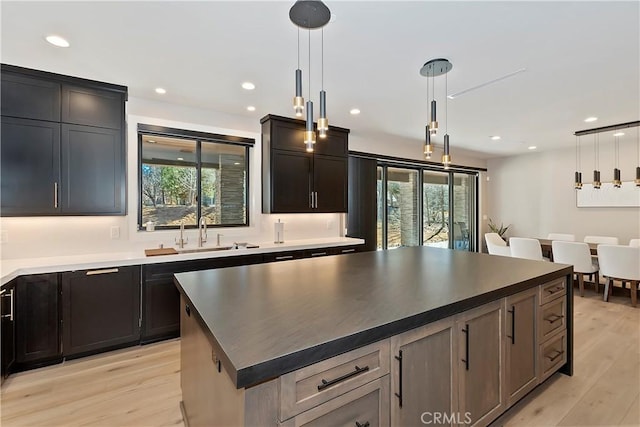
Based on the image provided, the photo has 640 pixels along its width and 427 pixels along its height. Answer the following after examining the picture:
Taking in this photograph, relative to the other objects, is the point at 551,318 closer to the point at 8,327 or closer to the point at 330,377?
the point at 330,377

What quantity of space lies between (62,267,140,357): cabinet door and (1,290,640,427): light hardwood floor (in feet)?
0.50

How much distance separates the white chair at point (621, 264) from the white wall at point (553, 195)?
1978mm

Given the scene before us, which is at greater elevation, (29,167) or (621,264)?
(29,167)

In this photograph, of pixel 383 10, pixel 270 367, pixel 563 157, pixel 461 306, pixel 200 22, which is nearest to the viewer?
pixel 270 367

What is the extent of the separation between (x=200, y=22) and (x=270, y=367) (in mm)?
2176

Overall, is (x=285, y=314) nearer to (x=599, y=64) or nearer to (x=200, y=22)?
(x=200, y=22)

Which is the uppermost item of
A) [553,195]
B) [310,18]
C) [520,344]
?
[310,18]

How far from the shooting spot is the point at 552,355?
7.41 ft

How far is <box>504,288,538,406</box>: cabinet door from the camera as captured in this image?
1855mm

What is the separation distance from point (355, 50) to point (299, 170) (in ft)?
6.61

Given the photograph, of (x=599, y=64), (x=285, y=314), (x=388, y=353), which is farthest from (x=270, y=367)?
(x=599, y=64)

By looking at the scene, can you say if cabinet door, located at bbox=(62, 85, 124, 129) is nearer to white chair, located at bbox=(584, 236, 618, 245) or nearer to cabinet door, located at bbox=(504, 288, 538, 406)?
cabinet door, located at bbox=(504, 288, 538, 406)

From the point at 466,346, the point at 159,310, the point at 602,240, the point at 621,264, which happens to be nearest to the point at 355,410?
the point at 466,346

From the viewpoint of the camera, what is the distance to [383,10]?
1.90 metres
